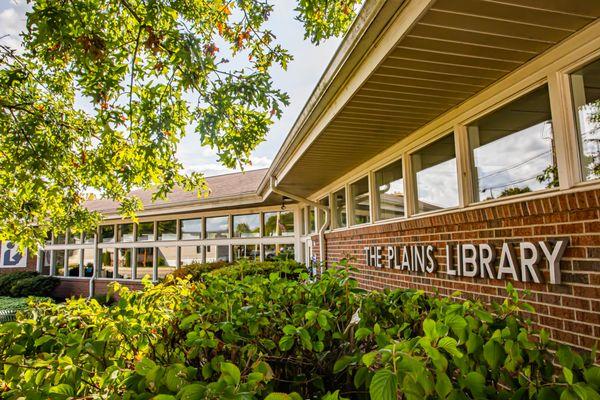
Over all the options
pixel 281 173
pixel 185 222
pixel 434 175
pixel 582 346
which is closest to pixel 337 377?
pixel 582 346

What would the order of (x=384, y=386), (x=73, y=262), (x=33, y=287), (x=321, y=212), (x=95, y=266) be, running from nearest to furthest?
(x=384, y=386) → (x=321, y=212) → (x=95, y=266) → (x=33, y=287) → (x=73, y=262)

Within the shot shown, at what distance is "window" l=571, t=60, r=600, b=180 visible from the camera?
2666 millimetres

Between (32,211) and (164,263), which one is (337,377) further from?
(164,263)

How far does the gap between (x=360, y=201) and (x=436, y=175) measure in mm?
2617

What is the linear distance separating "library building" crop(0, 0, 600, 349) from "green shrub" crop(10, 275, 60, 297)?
16906 millimetres

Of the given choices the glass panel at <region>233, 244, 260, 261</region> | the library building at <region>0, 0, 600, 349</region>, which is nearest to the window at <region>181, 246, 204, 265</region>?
the glass panel at <region>233, 244, 260, 261</region>

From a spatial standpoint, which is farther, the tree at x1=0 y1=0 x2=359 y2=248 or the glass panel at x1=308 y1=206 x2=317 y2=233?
the glass panel at x1=308 y1=206 x2=317 y2=233

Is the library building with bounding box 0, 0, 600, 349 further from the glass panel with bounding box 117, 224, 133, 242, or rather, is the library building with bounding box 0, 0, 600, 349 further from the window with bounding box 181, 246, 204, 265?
the glass panel with bounding box 117, 224, 133, 242

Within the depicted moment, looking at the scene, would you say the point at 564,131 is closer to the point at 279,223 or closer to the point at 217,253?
the point at 279,223

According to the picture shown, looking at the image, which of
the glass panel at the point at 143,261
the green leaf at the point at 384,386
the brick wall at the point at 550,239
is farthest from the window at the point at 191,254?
the green leaf at the point at 384,386

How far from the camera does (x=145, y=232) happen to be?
16.1 m

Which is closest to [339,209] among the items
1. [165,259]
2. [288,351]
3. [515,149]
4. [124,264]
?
[515,149]

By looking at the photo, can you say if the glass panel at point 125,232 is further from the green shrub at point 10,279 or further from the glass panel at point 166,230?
the green shrub at point 10,279

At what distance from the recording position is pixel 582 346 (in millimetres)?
2658
